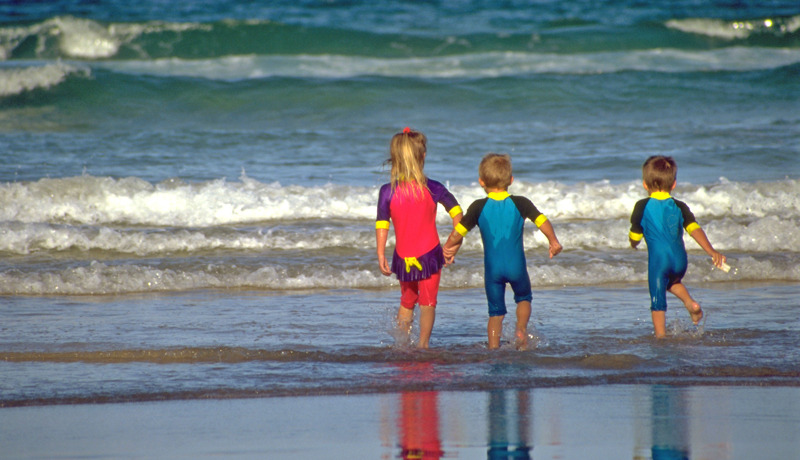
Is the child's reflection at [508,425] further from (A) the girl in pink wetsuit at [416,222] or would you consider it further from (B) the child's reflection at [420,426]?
(A) the girl in pink wetsuit at [416,222]

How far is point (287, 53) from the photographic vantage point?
2177cm

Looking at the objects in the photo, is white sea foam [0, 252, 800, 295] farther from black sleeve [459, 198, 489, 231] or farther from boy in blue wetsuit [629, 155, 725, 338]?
black sleeve [459, 198, 489, 231]

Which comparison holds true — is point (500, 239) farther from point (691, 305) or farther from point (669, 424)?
point (669, 424)

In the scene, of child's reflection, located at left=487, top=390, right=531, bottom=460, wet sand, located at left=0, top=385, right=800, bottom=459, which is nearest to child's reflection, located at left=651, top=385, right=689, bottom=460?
wet sand, located at left=0, top=385, right=800, bottom=459

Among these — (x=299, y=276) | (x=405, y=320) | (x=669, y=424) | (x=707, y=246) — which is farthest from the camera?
(x=299, y=276)

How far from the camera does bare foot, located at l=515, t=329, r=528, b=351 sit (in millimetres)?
5055

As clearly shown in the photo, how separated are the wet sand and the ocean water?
212 mm

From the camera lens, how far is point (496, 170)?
4.96m

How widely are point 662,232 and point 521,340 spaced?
1.07 metres

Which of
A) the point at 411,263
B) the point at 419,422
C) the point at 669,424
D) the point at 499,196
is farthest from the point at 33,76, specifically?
the point at 669,424

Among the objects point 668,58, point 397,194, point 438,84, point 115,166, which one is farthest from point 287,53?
point 397,194

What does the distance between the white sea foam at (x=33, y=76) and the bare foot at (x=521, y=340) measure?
47.5 feet

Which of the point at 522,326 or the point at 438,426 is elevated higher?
the point at 522,326

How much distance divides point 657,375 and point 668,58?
17868 millimetres
